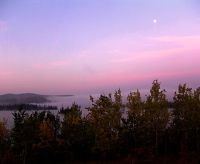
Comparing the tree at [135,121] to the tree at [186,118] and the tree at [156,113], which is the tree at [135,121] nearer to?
the tree at [156,113]

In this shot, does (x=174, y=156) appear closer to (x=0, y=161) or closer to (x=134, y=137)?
(x=134, y=137)

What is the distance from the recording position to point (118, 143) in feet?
128

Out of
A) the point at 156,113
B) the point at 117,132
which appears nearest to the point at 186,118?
the point at 156,113

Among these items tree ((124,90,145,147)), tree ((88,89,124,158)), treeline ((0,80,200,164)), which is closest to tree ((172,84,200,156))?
treeline ((0,80,200,164))

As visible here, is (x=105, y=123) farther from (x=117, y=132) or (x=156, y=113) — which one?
(x=156, y=113)

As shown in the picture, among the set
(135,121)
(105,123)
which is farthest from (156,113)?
(105,123)

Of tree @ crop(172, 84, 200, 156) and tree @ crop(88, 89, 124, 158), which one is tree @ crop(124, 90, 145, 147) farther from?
tree @ crop(172, 84, 200, 156)

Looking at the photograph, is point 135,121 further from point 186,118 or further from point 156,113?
point 186,118

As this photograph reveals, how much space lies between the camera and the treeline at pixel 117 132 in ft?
126

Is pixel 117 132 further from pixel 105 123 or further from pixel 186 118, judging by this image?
pixel 186 118

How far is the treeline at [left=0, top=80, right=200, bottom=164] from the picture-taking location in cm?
3831

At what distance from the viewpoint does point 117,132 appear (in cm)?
3894

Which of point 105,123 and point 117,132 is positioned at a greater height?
point 105,123

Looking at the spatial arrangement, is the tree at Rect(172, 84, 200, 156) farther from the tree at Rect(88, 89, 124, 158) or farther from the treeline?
the tree at Rect(88, 89, 124, 158)
